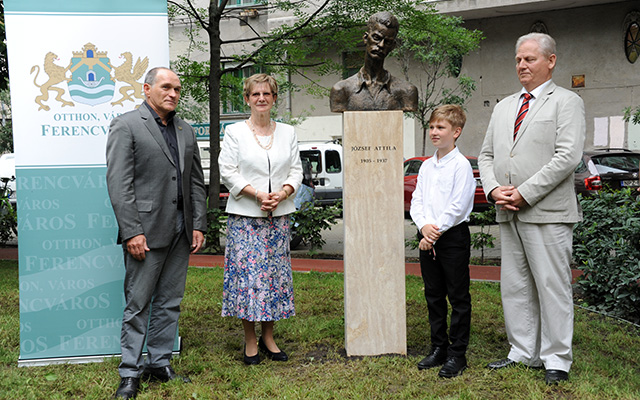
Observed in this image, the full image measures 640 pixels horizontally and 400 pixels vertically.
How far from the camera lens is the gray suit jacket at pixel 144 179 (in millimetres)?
3920

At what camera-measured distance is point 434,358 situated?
444 cm

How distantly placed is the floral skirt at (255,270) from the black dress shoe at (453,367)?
125 centimetres

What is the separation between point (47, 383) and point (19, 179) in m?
1.52

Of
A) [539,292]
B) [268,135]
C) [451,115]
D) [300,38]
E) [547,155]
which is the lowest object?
[539,292]

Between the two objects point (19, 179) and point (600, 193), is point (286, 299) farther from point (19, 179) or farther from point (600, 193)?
point (600, 193)

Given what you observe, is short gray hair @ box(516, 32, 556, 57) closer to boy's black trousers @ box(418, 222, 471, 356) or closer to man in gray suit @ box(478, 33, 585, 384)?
man in gray suit @ box(478, 33, 585, 384)

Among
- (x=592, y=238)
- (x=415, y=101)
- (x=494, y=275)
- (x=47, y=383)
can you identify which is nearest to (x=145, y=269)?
(x=47, y=383)

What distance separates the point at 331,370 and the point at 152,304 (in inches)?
55.3

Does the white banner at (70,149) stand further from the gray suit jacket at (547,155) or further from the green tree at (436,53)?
the green tree at (436,53)

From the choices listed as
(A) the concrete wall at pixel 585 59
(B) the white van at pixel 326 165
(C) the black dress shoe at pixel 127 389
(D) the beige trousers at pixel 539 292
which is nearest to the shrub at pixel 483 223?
(D) the beige trousers at pixel 539 292

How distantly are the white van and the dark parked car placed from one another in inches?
254

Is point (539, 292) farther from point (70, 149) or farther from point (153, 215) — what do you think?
point (70, 149)

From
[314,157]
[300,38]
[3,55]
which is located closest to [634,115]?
[314,157]

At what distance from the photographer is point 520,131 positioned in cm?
413
